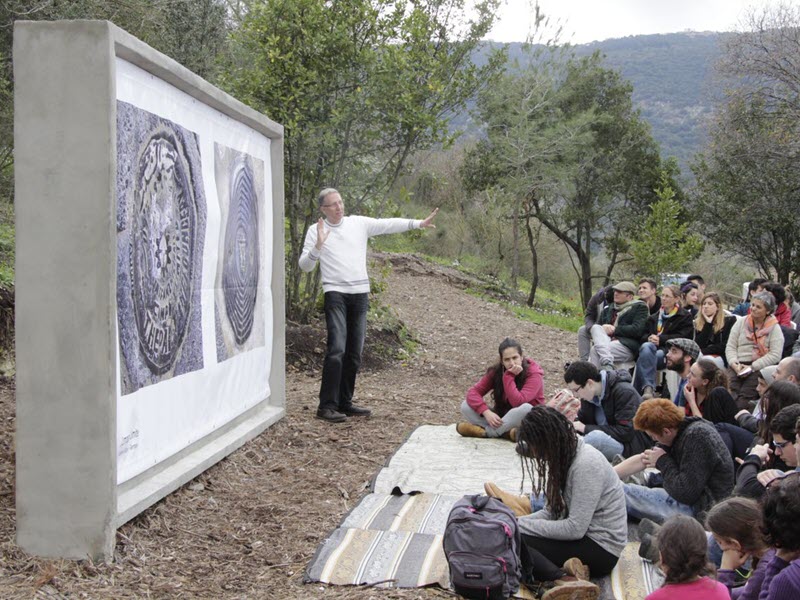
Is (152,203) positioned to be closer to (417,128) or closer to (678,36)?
(417,128)

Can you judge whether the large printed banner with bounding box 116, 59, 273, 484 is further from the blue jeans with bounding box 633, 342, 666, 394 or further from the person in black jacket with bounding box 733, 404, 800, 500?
the blue jeans with bounding box 633, 342, 666, 394

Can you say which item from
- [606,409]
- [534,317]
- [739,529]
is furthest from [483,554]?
[534,317]

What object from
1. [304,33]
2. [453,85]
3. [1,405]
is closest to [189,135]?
[1,405]

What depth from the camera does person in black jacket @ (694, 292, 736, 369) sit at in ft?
27.5

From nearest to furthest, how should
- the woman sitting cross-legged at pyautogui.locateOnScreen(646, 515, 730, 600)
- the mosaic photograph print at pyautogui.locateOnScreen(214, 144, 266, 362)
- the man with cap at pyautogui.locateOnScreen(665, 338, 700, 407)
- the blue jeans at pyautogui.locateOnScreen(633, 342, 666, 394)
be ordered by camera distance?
the woman sitting cross-legged at pyautogui.locateOnScreen(646, 515, 730, 600)
the mosaic photograph print at pyautogui.locateOnScreen(214, 144, 266, 362)
the man with cap at pyautogui.locateOnScreen(665, 338, 700, 407)
the blue jeans at pyautogui.locateOnScreen(633, 342, 666, 394)

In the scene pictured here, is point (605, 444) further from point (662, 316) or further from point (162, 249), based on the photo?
point (162, 249)

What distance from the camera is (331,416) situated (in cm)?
732

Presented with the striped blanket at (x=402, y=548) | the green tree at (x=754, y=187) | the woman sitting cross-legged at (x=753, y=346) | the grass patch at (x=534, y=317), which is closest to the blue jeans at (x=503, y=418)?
the striped blanket at (x=402, y=548)

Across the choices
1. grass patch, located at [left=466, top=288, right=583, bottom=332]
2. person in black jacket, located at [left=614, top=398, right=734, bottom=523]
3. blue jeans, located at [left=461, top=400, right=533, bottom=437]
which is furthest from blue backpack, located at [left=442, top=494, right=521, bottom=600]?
grass patch, located at [left=466, top=288, right=583, bottom=332]


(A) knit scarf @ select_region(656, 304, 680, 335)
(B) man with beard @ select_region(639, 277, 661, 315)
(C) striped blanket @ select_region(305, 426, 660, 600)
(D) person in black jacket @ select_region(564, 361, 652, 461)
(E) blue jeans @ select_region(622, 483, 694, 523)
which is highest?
(B) man with beard @ select_region(639, 277, 661, 315)

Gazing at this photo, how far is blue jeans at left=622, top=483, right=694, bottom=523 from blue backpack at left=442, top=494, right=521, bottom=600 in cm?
134

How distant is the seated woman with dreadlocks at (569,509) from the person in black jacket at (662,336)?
180 inches

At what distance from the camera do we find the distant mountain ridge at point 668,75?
64.7 meters

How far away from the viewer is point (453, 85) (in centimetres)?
1041
